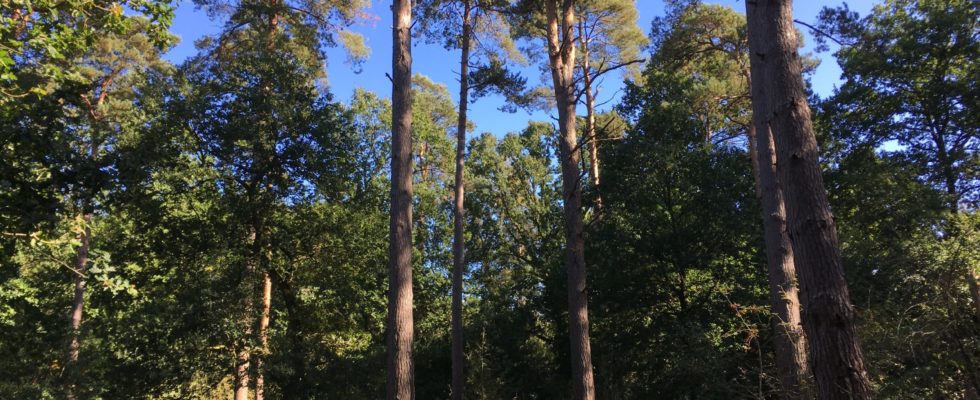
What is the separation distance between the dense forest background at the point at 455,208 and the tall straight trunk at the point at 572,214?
4.5 inches

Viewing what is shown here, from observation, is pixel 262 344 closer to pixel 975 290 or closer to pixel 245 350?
pixel 245 350

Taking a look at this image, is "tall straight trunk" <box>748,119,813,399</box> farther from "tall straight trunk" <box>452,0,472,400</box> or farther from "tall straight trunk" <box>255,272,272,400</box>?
"tall straight trunk" <box>255,272,272,400</box>

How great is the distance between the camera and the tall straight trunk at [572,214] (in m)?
6.75

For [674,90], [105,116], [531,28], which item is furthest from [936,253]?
[105,116]

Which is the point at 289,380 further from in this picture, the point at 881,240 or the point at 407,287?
the point at 881,240

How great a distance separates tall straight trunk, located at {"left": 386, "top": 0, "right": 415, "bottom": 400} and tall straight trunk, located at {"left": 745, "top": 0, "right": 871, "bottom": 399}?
4.05 m

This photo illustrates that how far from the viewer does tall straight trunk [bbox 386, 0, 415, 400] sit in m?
5.60

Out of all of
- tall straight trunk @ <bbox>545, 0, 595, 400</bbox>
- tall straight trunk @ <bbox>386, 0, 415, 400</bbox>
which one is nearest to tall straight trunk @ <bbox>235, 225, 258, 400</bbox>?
tall straight trunk @ <bbox>386, 0, 415, 400</bbox>

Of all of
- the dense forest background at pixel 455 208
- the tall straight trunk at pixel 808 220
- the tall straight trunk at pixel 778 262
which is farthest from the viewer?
the dense forest background at pixel 455 208

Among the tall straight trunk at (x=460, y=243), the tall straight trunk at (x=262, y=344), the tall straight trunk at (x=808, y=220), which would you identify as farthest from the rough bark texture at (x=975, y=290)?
the tall straight trunk at (x=262, y=344)

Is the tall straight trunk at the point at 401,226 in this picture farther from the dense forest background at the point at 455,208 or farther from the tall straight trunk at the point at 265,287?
the tall straight trunk at the point at 265,287

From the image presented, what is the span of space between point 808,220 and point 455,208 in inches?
385

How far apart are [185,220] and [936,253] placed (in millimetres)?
14599

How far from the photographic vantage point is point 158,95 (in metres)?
10.2
